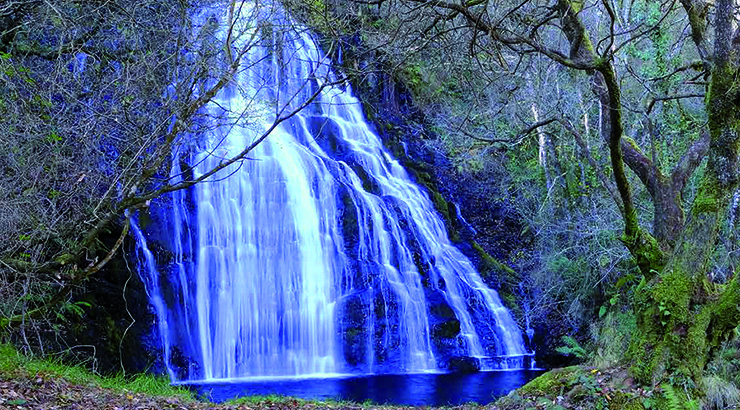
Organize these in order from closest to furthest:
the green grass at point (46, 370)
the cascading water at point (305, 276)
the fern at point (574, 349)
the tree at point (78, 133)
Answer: the tree at point (78, 133) < the green grass at point (46, 370) < the fern at point (574, 349) < the cascading water at point (305, 276)

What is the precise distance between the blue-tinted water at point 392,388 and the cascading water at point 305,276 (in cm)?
88

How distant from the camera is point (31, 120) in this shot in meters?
7.29

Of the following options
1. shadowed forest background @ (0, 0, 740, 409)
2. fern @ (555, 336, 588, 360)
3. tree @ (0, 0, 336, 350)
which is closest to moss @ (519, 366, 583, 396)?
shadowed forest background @ (0, 0, 740, 409)

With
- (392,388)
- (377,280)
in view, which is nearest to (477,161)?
(377,280)

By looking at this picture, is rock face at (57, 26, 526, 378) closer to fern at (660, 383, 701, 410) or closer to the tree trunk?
the tree trunk

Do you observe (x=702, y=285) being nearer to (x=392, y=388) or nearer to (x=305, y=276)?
(x=392, y=388)

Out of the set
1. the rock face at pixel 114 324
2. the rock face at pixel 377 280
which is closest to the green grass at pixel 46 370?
the rock face at pixel 377 280

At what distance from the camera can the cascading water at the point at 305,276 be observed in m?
13.7

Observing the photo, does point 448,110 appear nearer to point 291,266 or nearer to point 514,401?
point 291,266

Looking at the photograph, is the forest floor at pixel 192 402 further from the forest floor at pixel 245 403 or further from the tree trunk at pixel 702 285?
the tree trunk at pixel 702 285

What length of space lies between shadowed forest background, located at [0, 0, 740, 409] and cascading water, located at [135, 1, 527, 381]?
86cm

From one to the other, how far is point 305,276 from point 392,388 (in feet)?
12.6

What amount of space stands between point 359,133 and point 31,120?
498 inches

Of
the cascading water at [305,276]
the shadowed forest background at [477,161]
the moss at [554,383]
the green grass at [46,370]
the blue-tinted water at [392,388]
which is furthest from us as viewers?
the cascading water at [305,276]
